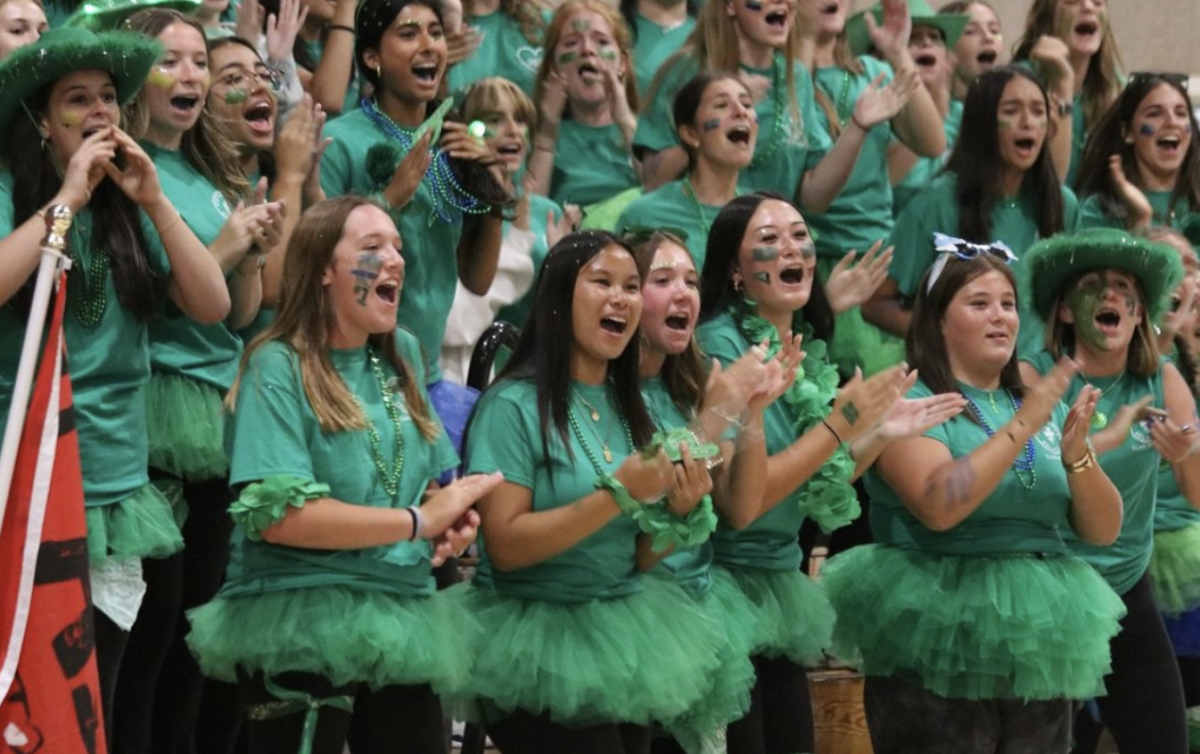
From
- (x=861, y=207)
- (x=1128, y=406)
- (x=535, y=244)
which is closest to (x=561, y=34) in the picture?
(x=535, y=244)

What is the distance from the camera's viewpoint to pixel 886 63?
257 inches

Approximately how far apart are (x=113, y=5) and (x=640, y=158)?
6.30ft

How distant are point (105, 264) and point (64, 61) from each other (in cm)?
40

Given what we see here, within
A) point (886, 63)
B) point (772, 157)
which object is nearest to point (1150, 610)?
point (772, 157)

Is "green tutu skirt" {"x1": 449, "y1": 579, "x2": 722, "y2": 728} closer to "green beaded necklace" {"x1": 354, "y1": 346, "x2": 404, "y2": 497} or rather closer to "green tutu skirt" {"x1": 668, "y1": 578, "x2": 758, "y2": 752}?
"green tutu skirt" {"x1": 668, "y1": 578, "x2": 758, "y2": 752}

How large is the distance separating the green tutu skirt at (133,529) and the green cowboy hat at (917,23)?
3.47 meters

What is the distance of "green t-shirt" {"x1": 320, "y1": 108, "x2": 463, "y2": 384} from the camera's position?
4.79m

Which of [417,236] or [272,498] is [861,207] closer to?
[417,236]

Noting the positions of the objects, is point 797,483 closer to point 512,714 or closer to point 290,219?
point 512,714

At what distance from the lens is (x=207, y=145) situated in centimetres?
466

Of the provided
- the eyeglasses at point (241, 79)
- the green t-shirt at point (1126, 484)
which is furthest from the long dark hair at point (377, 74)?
the green t-shirt at point (1126, 484)

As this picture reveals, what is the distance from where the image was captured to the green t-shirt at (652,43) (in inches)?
257

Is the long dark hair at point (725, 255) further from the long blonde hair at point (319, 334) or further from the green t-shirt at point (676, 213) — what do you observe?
the long blonde hair at point (319, 334)

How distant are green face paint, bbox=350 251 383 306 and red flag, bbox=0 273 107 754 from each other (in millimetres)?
533
